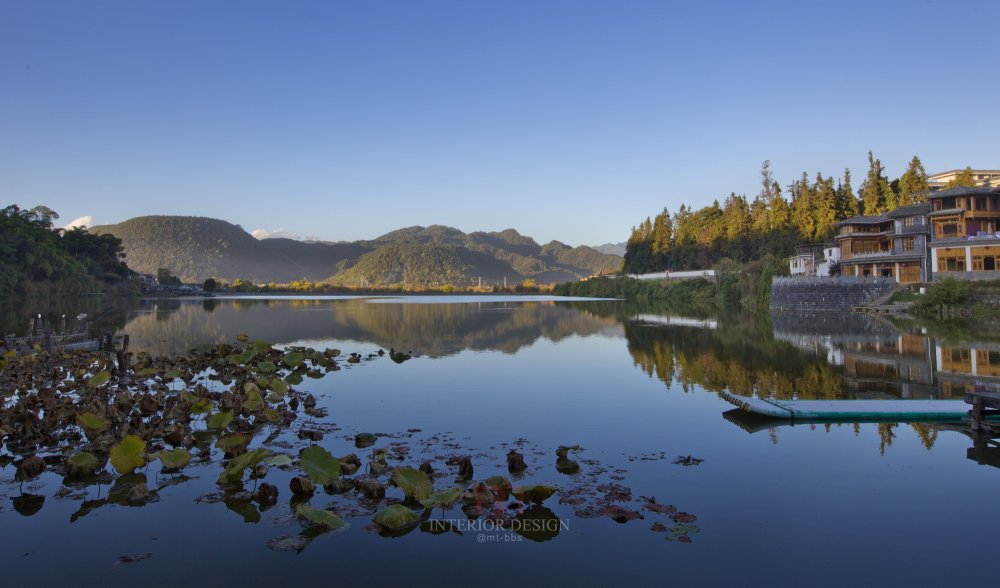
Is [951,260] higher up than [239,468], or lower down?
higher up

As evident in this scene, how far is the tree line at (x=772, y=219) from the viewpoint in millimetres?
62781

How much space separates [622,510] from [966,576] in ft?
11.9

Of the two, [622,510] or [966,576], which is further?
[622,510]

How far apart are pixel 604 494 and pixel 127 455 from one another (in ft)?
22.8

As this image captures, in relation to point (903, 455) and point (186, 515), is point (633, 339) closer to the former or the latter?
point (903, 455)

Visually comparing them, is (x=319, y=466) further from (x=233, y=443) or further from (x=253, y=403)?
(x=253, y=403)

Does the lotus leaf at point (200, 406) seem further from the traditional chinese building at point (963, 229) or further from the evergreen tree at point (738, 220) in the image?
the evergreen tree at point (738, 220)

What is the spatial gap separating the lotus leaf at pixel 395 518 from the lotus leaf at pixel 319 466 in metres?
1.33

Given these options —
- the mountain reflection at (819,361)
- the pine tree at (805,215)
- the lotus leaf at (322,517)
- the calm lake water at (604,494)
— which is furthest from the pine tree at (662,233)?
the lotus leaf at (322,517)

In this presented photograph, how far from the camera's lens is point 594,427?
13477mm

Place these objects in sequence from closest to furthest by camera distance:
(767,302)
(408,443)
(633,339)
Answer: (408,443), (633,339), (767,302)

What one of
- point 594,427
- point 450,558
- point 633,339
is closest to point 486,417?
point 594,427

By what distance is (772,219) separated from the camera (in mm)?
70375

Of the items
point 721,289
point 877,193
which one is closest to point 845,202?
point 877,193
